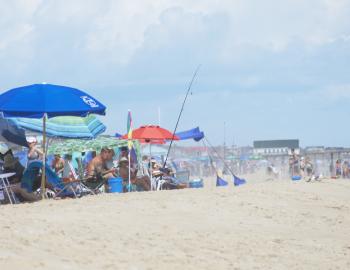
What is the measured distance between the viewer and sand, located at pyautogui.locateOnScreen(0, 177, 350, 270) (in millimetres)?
6812

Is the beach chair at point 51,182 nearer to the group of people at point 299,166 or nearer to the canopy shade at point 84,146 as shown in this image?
the canopy shade at point 84,146

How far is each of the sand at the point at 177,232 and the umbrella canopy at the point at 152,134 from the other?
414cm

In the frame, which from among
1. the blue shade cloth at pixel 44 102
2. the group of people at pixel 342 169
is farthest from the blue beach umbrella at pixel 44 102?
the group of people at pixel 342 169

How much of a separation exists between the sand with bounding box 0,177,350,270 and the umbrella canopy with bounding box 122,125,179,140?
4139 millimetres

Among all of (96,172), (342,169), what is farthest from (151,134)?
(342,169)

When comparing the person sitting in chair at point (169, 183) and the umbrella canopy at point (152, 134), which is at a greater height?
the umbrella canopy at point (152, 134)

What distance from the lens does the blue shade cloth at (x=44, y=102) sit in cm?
1088

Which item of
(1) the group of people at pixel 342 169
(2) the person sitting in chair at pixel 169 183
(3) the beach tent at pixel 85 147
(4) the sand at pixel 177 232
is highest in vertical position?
(3) the beach tent at pixel 85 147

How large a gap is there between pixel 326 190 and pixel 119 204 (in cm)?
641

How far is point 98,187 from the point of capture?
488 inches

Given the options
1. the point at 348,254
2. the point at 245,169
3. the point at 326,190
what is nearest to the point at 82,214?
the point at 348,254

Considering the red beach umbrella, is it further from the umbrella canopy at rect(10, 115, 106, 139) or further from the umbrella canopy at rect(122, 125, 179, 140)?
the umbrella canopy at rect(10, 115, 106, 139)

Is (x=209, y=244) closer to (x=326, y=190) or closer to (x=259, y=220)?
(x=259, y=220)

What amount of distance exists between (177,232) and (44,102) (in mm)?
3569
